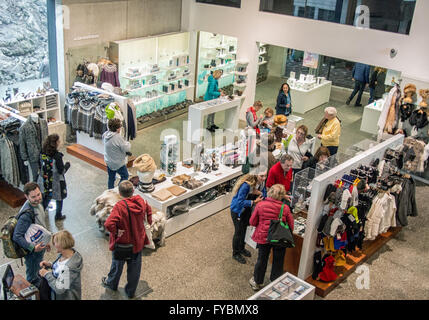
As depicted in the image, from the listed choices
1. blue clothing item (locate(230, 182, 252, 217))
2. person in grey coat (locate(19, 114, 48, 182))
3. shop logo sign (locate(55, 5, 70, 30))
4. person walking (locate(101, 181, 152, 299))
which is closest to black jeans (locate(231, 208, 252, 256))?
blue clothing item (locate(230, 182, 252, 217))

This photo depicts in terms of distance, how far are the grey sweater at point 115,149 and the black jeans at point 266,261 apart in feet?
9.80

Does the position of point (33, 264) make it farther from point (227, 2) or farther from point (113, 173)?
point (227, 2)

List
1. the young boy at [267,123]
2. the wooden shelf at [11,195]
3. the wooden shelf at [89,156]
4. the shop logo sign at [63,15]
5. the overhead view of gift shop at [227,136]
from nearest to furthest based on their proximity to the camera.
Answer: the overhead view of gift shop at [227,136], the wooden shelf at [11,195], the wooden shelf at [89,156], the young boy at [267,123], the shop logo sign at [63,15]

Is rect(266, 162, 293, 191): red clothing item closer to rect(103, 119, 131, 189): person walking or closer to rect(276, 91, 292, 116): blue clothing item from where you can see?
rect(103, 119, 131, 189): person walking

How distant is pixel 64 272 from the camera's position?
15.7 ft

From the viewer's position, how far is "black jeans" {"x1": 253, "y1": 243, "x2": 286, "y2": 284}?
6.16 meters

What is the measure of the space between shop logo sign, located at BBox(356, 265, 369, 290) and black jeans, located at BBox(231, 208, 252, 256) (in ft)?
5.59

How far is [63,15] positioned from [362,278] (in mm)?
7836

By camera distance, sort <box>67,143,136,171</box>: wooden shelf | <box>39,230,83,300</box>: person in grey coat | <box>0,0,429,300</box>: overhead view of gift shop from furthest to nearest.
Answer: <box>67,143,136,171</box>: wooden shelf → <box>0,0,429,300</box>: overhead view of gift shop → <box>39,230,83,300</box>: person in grey coat

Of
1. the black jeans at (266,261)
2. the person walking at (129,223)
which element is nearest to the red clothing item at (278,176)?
the black jeans at (266,261)

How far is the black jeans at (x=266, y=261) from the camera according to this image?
20.2 feet

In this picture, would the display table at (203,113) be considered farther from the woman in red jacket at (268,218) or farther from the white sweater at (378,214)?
the woman in red jacket at (268,218)

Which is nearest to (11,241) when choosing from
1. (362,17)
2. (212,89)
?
(212,89)
